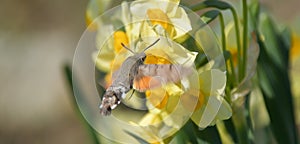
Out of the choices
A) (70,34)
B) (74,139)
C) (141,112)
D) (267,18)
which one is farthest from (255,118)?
(70,34)

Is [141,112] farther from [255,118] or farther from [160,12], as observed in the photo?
[255,118]

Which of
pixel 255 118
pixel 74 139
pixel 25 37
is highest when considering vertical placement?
pixel 255 118

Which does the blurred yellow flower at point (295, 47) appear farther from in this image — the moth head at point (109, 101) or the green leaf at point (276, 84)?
the moth head at point (109, 101)

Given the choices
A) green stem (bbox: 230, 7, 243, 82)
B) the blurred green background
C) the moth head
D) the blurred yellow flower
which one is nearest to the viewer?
the moth head

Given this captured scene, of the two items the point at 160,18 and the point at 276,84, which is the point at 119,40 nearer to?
the point at 160,18

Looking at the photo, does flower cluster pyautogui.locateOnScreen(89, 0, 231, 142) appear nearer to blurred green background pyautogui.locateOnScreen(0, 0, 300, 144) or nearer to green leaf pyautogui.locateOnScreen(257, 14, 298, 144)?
green leaf pyautogui.locateOnScreen(257, 14, 298, 144)

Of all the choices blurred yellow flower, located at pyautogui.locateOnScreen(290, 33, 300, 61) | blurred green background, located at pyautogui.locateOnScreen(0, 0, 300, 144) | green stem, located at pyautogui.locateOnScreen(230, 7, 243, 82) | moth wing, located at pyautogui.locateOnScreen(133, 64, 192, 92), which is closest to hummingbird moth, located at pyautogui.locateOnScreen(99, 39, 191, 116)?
moth wing, located at pyautogui.locateOnScreen(133, 64, 192, 92)
